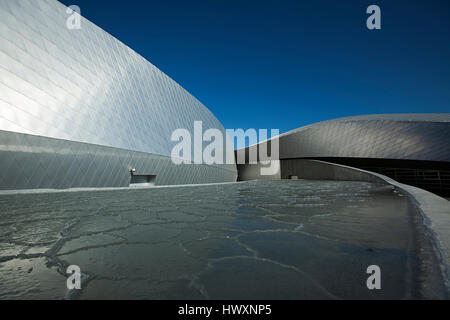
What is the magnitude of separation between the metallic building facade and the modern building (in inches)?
893

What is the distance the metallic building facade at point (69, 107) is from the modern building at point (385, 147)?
22.7 m

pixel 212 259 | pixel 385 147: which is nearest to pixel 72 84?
pixel 212 259

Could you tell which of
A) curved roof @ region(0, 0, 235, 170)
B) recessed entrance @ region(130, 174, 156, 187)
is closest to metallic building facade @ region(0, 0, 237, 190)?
curved roof @ region(0, 0, 235, 170)

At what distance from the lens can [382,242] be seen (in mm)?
1760

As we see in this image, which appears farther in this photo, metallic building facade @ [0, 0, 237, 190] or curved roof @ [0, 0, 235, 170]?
curved roof @ [0, 0, 235, 170]

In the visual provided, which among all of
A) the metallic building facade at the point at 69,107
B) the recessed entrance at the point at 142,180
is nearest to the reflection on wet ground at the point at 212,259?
the metallic building facade at the point at 69,107

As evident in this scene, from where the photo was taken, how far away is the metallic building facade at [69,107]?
7238 mm

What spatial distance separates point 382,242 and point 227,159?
23252 mm

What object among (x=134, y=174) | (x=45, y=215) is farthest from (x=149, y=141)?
(x=45, y=215)

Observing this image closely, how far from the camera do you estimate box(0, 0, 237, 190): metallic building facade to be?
7.24 metres

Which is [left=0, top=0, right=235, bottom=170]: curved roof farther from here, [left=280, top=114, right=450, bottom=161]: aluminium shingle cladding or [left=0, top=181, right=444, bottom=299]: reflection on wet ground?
[left=280, top=114, right=450, bottom=161]: aluminium shingle cladding

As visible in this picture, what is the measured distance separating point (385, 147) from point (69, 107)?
29.5 metres

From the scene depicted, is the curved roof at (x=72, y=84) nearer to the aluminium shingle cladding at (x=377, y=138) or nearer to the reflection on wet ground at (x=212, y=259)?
the reflection on wet ground at (x=212, y=259)
